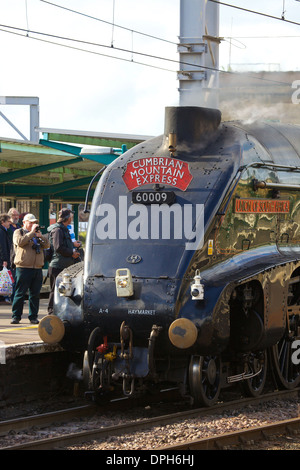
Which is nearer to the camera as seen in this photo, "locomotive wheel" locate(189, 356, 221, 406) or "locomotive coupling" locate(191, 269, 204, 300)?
"locomotive coupling" locate(191, 269, 204, 300)

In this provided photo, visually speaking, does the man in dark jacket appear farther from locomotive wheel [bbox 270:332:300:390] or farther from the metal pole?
the metal pole

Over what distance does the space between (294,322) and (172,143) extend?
2.66 metres

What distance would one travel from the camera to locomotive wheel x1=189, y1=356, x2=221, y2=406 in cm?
892

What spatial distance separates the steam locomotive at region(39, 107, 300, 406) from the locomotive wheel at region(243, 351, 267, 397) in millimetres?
13

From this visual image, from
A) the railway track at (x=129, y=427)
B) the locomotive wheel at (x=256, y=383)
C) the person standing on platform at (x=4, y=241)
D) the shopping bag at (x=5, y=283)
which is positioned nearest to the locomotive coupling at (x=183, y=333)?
the railway track at (x=129, y=427)

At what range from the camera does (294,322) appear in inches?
414

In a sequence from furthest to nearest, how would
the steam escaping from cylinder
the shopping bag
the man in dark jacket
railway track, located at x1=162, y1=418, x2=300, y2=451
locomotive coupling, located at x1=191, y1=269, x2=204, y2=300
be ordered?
the shopping bag → the man in dark jacket → the steam escaping from cylinder → locomotive coupling, located at x1=191, y1=269, x2=204, y2=300 → railway track, located at x1=162, y1=418, x2=300, y2=451

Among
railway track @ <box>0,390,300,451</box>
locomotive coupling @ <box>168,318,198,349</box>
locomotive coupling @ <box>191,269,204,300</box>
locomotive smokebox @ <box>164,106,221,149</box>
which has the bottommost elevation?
railway track @ <box>0,390,300,451</box>

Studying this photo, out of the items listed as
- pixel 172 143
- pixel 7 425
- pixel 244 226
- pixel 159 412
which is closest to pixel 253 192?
pixel 244 226

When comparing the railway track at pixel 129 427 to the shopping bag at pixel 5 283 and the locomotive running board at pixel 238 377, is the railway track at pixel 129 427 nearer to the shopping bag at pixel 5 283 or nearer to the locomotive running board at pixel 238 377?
the locomotive running board at pixel 238 377

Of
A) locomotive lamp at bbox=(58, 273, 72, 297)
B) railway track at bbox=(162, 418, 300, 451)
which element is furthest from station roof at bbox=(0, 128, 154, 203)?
railway track at bbox=(162, 418, 300, 451)

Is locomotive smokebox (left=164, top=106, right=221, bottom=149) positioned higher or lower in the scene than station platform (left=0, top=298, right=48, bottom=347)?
higher

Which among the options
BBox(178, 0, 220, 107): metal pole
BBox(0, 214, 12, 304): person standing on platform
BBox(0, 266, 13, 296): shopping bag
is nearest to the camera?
BBox(0, 214, 12, 304): person standing on platform

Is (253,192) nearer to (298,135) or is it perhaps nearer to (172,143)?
(172,143)
